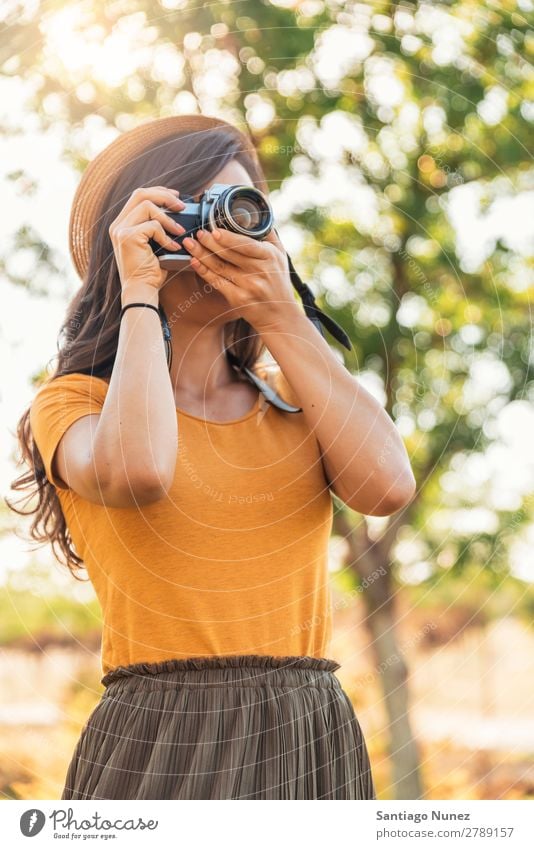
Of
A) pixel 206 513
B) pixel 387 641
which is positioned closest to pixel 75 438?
pixel 206 513

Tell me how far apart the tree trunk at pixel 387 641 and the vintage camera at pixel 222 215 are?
2.03 metres

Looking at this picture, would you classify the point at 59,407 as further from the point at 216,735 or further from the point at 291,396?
the point at 216,735

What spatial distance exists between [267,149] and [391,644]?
2.08m

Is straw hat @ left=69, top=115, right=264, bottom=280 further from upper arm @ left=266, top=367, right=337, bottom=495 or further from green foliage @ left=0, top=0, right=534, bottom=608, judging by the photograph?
green foliage @ left=0, top=0, right=534, bottom=608

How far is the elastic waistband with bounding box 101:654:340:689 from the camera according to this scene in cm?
119

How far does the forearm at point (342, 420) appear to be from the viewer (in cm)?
125

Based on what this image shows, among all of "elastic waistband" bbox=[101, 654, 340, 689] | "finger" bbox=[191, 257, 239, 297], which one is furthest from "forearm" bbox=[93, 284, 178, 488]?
"elastic waistband" bbox=[101, 654, 340, 689]

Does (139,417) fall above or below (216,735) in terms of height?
above

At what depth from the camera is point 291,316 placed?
129cm

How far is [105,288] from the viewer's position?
1.42 meters

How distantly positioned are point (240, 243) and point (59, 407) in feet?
1.03

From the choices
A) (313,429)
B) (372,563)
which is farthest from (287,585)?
(372,563)

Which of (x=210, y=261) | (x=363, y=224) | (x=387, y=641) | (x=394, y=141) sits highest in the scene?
(x=210, y=261)

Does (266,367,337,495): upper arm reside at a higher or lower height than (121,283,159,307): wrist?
lower
